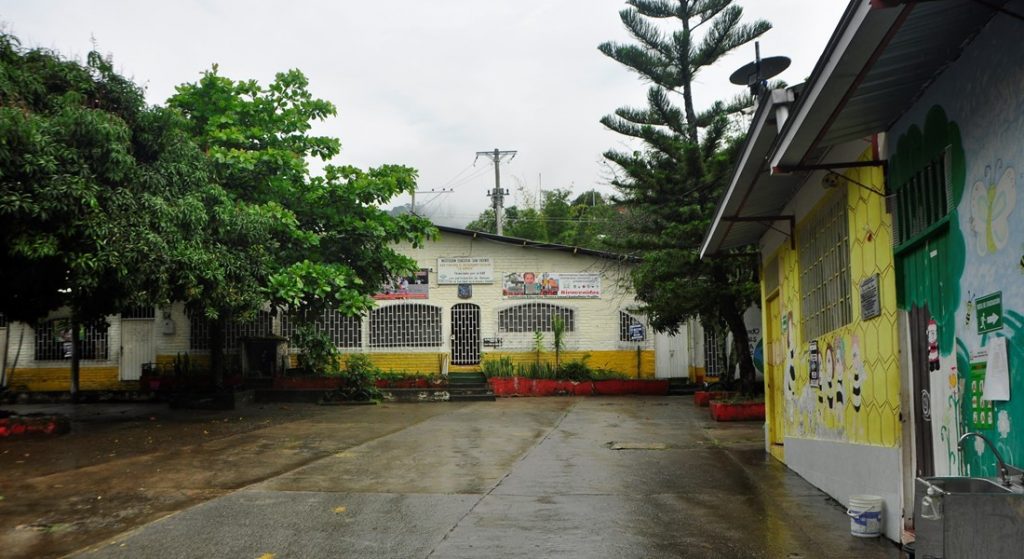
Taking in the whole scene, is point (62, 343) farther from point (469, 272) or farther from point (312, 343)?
point (469, 272)

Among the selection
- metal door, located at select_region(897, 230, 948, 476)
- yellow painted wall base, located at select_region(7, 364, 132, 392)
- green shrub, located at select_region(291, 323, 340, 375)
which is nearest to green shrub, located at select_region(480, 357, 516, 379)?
green shrub, located at select_region(291, 323, 340, 375)

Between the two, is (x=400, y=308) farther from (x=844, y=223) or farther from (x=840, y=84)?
(x=840, y=84)

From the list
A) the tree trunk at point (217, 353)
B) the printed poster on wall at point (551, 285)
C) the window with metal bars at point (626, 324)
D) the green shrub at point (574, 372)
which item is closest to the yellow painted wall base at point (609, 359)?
the window with metal bars at point (626, 324)

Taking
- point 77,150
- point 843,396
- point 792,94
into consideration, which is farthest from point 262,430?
point 792,94

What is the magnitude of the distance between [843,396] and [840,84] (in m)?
3.72

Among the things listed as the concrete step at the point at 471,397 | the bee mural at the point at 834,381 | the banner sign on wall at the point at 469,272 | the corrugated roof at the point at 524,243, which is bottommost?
the concrete step at the point at 471,397

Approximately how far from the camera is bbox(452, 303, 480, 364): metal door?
1017 inches

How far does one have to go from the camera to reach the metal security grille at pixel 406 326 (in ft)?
84.9

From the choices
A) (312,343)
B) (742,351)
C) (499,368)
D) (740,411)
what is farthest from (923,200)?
(499,368)

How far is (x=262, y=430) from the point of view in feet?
47.3

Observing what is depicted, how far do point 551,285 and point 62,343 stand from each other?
1428 cm

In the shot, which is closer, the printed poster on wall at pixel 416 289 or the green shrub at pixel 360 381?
the green shrub at pixel 360 381

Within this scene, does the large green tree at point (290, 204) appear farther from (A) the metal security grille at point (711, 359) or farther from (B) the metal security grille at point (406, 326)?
(A) the metal security grille at point (711, 359)

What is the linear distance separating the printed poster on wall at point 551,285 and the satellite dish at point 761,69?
1641 centimetres
